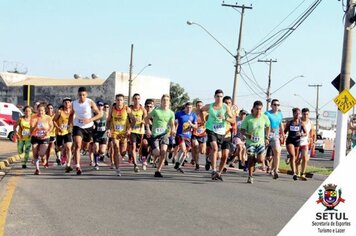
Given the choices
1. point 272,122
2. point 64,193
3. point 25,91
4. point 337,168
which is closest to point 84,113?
point 64,193

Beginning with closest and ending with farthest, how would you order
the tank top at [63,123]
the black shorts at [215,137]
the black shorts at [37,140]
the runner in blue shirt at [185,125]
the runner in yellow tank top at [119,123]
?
the black shorts at [215,137] < the runner in yellow tank top at [119,123] < the black shorts at [37,140] < the tank top at [63,123] < the runner in blue shirt at [185,125]

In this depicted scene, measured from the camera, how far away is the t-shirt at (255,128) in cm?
1191

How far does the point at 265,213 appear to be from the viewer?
7.71 meters

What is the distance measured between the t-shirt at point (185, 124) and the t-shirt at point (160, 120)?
2.25 meters

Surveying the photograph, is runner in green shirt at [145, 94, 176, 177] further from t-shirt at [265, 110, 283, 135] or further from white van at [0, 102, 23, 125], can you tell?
white van at [0, 102, 23, 125]

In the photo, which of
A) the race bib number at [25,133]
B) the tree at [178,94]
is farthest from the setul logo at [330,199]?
the tree at [178,94]

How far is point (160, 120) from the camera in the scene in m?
12.7

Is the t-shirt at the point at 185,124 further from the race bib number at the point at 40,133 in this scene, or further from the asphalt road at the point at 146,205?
the race bib number at the point at 40,133

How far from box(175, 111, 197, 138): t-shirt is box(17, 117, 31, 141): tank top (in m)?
4.09

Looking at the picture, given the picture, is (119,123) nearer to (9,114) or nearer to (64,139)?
(64,139)

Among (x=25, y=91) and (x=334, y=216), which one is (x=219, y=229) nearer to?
(x=334, y=216)

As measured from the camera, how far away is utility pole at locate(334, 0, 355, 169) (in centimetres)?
1458

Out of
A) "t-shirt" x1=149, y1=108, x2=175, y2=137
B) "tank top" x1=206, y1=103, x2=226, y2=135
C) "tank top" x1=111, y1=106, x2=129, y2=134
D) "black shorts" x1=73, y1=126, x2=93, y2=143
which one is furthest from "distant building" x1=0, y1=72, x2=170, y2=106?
"tank top" x1=206, y1=103, x2=226, y2=135

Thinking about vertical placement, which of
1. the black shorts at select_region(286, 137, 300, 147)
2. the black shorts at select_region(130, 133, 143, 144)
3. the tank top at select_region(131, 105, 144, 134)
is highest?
the tank top at select_region(131, 105, 144, 134)
